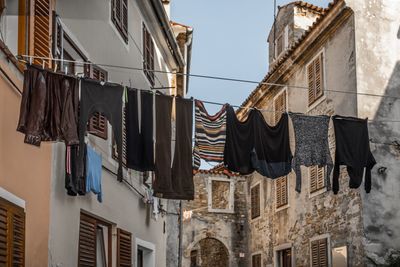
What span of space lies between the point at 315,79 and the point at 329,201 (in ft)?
11.4

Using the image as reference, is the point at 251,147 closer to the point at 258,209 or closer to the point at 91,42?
the point at 91,42

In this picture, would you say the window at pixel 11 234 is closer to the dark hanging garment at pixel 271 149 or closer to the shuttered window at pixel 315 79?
the dark hanging garment at pixel 271 149

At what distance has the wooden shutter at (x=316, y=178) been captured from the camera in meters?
17.4

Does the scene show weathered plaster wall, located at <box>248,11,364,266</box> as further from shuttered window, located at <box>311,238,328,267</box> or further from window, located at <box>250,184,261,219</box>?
window, located at <box>250,184,261,219</box>

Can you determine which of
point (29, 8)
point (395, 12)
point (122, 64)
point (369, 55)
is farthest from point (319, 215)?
point (29, 8)

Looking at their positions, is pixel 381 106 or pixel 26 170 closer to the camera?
pixel 26 170

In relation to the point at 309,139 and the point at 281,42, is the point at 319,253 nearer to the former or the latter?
the point at 309,139

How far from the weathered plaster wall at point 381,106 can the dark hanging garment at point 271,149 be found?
5.76 m

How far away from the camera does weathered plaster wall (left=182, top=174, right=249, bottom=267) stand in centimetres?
2705

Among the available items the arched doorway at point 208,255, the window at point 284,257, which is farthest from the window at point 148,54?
the arched doorway at point 208,255

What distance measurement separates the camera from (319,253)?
17.2m

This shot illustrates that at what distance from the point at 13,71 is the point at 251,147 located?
3.72m

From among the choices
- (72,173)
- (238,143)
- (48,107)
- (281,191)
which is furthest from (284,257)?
(48,107)

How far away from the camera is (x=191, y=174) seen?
9297mm
